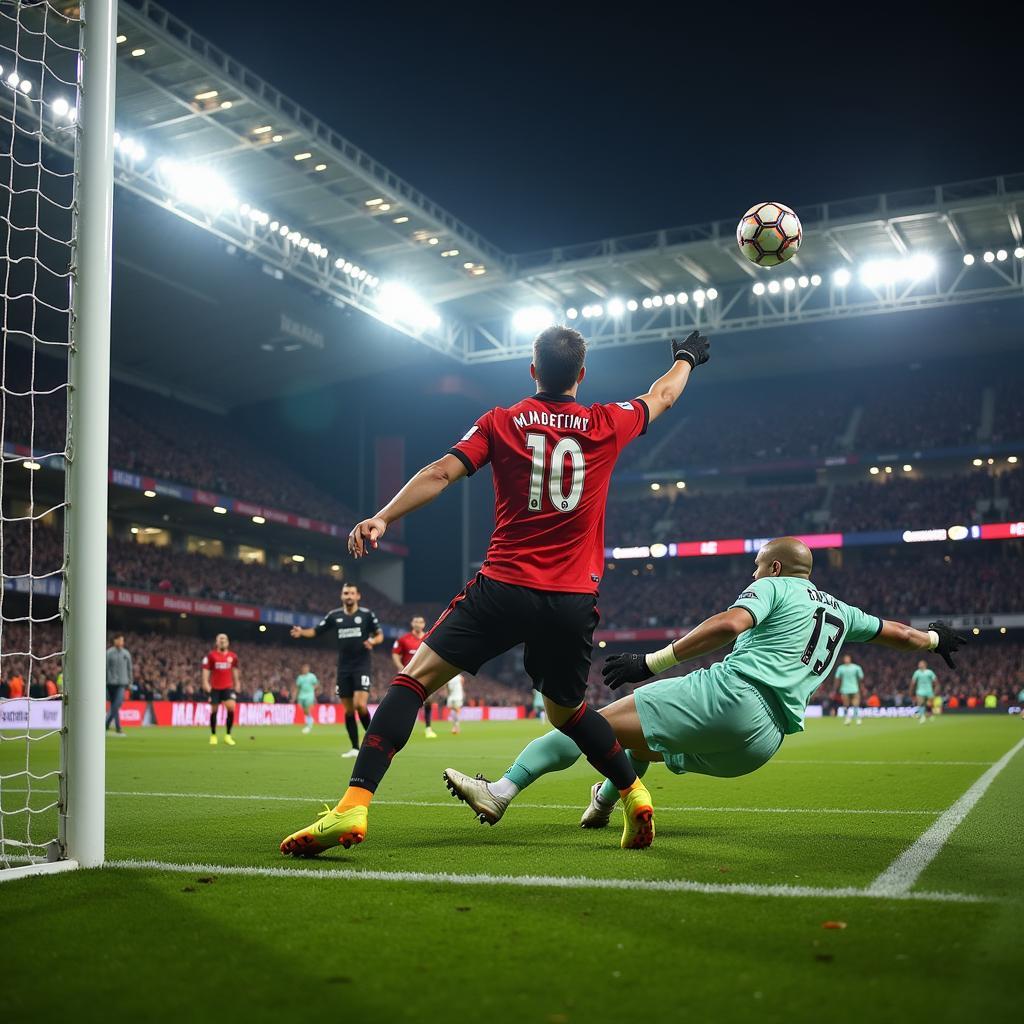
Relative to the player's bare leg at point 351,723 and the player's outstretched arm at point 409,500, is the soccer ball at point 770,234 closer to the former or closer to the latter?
the player's outstretched arm at point 409,500

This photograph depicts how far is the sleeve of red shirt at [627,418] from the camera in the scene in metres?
4.89

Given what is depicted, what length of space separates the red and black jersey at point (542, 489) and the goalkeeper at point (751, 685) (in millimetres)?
533

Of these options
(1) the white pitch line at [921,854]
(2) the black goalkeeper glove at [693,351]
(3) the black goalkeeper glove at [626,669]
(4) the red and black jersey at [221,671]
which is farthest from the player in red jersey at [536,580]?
(4) the red and black jersey at [221,671]

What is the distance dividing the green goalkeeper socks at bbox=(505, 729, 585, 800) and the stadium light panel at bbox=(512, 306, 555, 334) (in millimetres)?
35223

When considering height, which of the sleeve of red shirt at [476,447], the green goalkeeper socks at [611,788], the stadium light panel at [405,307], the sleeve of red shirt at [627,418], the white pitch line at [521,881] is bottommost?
the white pitch line at [521,881]

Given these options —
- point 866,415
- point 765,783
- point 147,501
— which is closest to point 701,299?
point 866,415

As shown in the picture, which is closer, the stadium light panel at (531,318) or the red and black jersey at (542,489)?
the red and black jersey at (542,489)

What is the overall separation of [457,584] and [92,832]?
4524 centimetres

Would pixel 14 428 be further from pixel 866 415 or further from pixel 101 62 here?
pixel 866 415

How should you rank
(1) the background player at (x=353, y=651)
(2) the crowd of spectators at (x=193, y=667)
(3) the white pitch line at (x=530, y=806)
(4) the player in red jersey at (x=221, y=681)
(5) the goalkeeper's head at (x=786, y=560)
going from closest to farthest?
(5) the goalkeeper's head at (x=786, y=560) → (3) the white pitch line at (x=530, y=806) → (1) the background player at (x=353, y=651) → (4) the player in red jersey at (x=221, y=681) → (2) the crowd of spectators at (x=193, y=667)

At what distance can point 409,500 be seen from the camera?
440 cm

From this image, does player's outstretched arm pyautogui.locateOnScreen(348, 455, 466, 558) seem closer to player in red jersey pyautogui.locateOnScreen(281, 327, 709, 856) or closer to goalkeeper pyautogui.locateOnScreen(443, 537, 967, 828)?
player in red jersey pyautogui.locateOnScreen(281, 327, 709, 856)

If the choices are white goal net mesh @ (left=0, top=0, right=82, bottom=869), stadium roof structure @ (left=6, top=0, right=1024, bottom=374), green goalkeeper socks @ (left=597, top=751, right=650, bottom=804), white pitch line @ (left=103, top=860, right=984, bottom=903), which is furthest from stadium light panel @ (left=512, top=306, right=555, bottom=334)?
white pitch line @ (left=103, top=860, right=984, bottom=903)

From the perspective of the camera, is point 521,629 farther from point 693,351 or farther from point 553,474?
point 693,351
